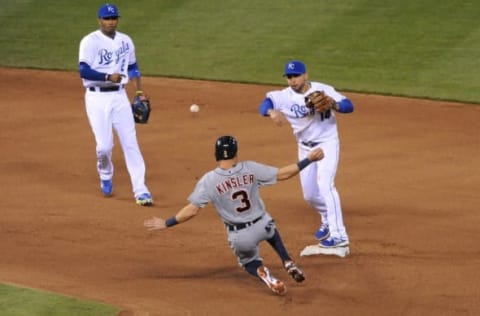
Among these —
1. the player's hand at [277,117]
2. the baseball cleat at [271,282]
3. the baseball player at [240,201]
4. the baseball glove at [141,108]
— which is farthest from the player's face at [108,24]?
the baseball cleat at [271,282]

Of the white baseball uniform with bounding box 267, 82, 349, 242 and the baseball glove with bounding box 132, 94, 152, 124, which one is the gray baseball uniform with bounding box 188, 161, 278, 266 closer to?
the white baseball uniform with bounding box 267, 82, 349, 242

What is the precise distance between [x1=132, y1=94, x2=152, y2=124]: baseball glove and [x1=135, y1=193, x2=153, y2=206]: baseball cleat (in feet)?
3.37

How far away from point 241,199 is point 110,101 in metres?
3.71

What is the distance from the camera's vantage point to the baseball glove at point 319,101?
11.2 metres

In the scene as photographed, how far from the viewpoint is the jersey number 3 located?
10.3 metres

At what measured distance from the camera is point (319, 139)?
1169 cm

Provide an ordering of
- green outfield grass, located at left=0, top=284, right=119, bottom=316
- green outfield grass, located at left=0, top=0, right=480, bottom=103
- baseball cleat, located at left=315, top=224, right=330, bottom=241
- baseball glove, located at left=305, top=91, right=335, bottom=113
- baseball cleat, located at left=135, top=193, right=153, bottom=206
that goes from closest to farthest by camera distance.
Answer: green outfield grass, located at left=0, top=284, right=119, bottom=316 < baseball glove, located at left=305, top=91, right=335, bottom=113 < baseball cleat, located at left=315, top=224, right=330, bottom=241 < baseball cleat, located at left=135, top=193, right=153, bottom=206 < green outfield grass, located at left=0, top=0, right=480, bottom=103

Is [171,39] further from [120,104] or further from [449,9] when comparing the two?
[120,104]

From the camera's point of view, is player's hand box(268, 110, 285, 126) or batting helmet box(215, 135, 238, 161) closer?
batting helmet box(215, 135, 238, 161)

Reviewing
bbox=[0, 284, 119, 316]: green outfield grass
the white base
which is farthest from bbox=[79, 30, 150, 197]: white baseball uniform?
bbox=[0, 284, 119, 316]: green outfield grass

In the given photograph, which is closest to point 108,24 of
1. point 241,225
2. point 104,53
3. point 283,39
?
point 104,53

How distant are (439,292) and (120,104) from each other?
191 inches

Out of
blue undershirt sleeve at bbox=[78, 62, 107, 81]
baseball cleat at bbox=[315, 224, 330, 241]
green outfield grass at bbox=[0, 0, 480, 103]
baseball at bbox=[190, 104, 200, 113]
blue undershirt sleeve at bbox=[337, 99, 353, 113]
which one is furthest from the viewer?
green outfield grass at bbox=[0, 0, 480, 103]

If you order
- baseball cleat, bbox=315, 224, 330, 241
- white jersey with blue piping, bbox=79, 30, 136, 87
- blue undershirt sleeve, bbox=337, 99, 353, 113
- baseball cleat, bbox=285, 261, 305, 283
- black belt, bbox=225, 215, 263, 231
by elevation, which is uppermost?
blue undershirt sleeve, bbox=337, 99, 353, 113
